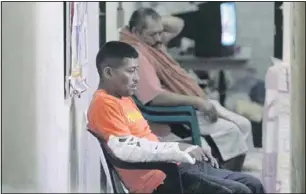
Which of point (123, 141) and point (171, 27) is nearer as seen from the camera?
point (123, 141)

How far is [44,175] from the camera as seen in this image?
37.2 inches

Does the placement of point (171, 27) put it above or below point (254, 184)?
above

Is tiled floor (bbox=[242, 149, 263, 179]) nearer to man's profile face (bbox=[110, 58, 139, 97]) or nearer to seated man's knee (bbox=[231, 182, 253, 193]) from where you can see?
seated man's knee (bbox=[231, 182, 253, 193])

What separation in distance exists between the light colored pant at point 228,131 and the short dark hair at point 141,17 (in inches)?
6.1

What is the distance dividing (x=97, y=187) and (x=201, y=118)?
0.61 ft

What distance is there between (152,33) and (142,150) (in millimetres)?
196

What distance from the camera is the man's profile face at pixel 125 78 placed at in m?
0.88

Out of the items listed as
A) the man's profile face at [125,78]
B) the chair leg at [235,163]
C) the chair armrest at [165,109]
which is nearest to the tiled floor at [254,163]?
the chair leg at [235,163]

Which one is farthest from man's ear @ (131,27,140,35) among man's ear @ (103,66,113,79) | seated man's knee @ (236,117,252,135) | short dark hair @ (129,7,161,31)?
seated man's knee @ (236,117,252,135)

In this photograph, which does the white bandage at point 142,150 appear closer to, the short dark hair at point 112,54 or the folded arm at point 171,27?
the short dark hair at point 112,54

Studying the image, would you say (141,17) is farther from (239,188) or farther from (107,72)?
(239,188)

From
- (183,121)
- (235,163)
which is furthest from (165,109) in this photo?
(235,163)

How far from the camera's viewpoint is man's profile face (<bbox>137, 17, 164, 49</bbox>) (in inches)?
38.1

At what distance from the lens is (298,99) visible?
102 cm
